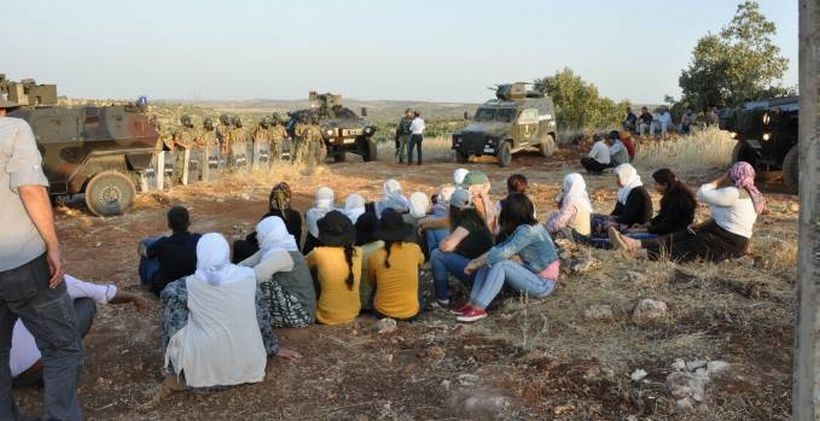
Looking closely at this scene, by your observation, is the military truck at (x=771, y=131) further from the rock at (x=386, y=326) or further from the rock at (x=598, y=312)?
the rock at (x=386, y=326)

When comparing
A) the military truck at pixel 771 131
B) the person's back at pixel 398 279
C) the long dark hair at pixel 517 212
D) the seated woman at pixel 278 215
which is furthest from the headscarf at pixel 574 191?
the military truck at pixel 771 131

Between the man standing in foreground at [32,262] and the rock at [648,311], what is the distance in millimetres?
3581

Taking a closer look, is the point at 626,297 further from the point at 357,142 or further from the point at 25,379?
the point at 357,142

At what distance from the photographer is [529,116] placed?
19562mm

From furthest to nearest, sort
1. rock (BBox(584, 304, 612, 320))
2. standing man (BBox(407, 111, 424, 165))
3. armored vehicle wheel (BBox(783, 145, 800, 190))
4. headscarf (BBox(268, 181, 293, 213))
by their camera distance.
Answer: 1. standing man (BBox(407, 111, 424, 165))
2. armored vehicle wheel (BBox(783, 145, 800, 190))
3. headscarf (BBox(268, 181, 293, 213))
4. rock (BBox(584, 304, 612, 320))

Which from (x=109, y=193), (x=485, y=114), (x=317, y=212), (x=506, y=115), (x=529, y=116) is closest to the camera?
(x=317, y=212)

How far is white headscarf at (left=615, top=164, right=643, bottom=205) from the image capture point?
7.71m

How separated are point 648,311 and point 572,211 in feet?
7.95

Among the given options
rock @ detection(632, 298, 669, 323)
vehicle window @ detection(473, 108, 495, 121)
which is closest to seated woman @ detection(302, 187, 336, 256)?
rock @ detection(632, 298, 669, 323)

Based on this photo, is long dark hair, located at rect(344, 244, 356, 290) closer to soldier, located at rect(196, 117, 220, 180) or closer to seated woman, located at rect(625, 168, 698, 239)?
seated woman, located at rect(625, 168, 698, 239)

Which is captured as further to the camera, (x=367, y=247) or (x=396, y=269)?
(x=367, y=247)

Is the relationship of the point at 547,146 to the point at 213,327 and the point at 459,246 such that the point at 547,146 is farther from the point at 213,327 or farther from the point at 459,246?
the point at 213,327

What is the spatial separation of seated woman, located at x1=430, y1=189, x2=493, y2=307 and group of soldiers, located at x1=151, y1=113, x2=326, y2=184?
776 centimetres

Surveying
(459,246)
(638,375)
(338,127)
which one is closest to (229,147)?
(338,127)
